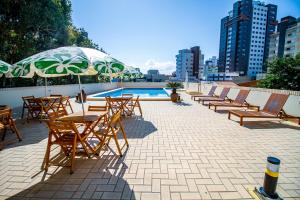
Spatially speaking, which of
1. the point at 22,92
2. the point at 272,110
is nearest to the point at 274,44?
the point at 272,110

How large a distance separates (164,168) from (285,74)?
453 inches

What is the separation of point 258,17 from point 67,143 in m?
116

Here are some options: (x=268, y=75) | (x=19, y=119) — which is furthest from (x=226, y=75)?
(x=19, y=119)

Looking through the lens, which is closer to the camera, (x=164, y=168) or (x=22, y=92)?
(x=164, y=168)

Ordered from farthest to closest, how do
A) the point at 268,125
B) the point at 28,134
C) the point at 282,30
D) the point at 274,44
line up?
1. the point at 274,44
2. the point at 282,30
3. the point at 268,125
4. the point at 28,134

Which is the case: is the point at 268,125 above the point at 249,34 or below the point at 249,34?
below

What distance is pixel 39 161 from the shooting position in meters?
3.43

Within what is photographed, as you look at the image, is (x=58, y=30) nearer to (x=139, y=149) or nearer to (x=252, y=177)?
(x=139, y=149)

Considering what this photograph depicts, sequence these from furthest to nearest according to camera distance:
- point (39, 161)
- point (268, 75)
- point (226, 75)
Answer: point (226, 75) < point (268, 75) < point (39, 161)

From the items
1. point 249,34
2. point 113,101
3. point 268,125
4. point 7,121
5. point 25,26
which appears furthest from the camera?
point 249,34

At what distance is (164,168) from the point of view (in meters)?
3.12

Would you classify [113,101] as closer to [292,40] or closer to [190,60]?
[292,40]

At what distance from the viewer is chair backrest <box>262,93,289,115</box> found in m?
6.02

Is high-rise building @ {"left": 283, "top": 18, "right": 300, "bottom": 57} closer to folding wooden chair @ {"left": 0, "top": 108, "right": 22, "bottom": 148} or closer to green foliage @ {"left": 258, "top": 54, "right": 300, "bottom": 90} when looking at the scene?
green foliage @ {"left": 258, "top": 54, "right": 300, "bottom": 90}
